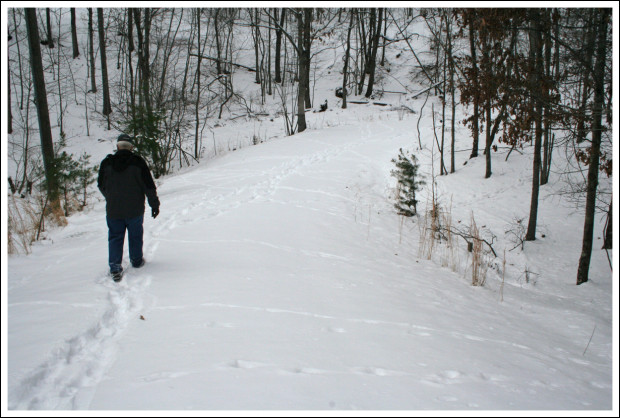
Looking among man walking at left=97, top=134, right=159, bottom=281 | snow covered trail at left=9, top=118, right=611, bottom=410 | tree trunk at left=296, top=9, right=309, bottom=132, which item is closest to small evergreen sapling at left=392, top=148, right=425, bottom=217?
snow covered trail at left=9, top=118, right=611, bottom=410

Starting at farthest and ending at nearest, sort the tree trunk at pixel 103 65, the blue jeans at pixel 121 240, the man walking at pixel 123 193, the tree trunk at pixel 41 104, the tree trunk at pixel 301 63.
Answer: the tree trunk at pixel 103 65 < the tree trunk at pixel 301 63 < the tree trunk at pixel 41 104 < the man walking at pixel 123 193 < the blue jeans at pixel 121 240

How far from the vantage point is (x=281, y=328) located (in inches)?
127

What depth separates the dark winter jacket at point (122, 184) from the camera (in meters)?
4.57

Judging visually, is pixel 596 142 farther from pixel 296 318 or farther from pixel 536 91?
pixel 296 318

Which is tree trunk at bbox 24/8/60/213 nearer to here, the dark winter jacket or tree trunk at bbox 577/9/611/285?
the dark winter jacket

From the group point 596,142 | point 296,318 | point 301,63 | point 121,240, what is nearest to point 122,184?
point 121,240

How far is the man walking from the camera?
15.0ft

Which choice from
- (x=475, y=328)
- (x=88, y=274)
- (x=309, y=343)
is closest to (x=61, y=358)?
(x=309, y=343)

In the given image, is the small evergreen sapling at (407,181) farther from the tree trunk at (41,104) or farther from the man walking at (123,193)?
the tree trunk at (41,104)

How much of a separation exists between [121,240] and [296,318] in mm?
2422

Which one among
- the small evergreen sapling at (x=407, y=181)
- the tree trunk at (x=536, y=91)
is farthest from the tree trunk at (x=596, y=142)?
the small evergreen sapling at (x=407, y=181)

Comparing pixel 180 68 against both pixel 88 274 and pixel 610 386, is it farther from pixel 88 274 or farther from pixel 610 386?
pixel 610 386

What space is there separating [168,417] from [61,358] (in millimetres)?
1247

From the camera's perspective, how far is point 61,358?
277 cm
